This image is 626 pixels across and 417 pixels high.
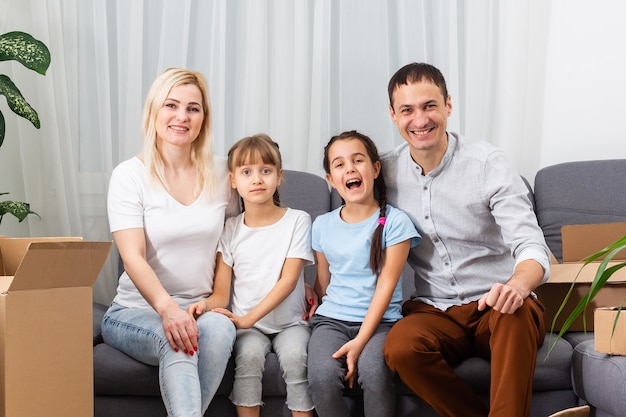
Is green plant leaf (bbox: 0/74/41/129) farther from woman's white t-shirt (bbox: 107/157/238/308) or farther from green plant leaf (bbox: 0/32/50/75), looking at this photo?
woman's white t-shirt (bbox: 107/157/238/308)

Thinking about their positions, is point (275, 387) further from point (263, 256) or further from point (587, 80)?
point (587, 80)

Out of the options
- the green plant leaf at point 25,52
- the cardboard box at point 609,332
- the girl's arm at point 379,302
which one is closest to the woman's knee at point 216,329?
the girl's arm at point 379,302

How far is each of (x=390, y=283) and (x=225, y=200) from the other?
58 centimetres

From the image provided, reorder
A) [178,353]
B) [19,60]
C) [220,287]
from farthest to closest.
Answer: [19,60], [220,287], [178,353]

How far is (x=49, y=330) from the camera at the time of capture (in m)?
1.49

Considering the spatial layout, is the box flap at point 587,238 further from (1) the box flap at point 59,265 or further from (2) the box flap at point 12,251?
(2) the box flap at point 12,251

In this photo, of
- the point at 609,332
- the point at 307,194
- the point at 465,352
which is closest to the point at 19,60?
the point at 307,194

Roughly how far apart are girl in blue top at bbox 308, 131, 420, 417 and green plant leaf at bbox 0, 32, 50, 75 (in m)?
1.04

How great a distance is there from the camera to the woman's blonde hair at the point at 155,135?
7.22 feet

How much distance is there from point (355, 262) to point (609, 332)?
2.27 ft

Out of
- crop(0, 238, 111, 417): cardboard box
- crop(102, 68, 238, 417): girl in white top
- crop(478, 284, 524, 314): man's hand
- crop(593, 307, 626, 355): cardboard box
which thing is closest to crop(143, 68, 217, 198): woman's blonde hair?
crop(102, 68, 238, 417): girl in white top

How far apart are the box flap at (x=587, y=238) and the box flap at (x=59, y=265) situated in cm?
132

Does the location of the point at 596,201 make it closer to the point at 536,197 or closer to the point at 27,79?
the point at 536,197

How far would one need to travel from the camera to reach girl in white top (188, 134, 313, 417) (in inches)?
84.0
